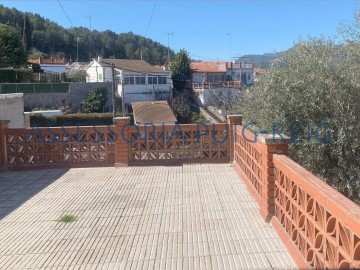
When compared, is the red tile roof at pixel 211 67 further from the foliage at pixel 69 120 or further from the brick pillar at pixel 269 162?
the brick pillar at pixel 269 162

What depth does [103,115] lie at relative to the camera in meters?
32.3

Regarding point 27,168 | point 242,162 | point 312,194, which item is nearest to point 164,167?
point 242,162

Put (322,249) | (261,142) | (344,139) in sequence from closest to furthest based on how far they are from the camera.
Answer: (322,249) < (261,142) < (344,139)

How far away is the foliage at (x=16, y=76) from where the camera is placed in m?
34.3

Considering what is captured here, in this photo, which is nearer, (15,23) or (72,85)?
(72,85)

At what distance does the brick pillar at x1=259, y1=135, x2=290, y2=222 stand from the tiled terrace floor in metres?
0.24

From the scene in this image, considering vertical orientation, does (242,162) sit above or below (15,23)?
below

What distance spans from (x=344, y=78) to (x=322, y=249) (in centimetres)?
474

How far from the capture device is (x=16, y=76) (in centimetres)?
3544

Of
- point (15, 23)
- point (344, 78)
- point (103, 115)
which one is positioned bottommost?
point (103, 115)

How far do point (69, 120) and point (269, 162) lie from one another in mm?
28314

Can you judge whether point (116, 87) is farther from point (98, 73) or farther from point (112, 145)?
point (112, 145)

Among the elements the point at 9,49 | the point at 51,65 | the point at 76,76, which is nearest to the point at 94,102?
the point at 76,76

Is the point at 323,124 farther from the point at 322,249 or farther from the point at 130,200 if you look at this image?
the point at 322,249
